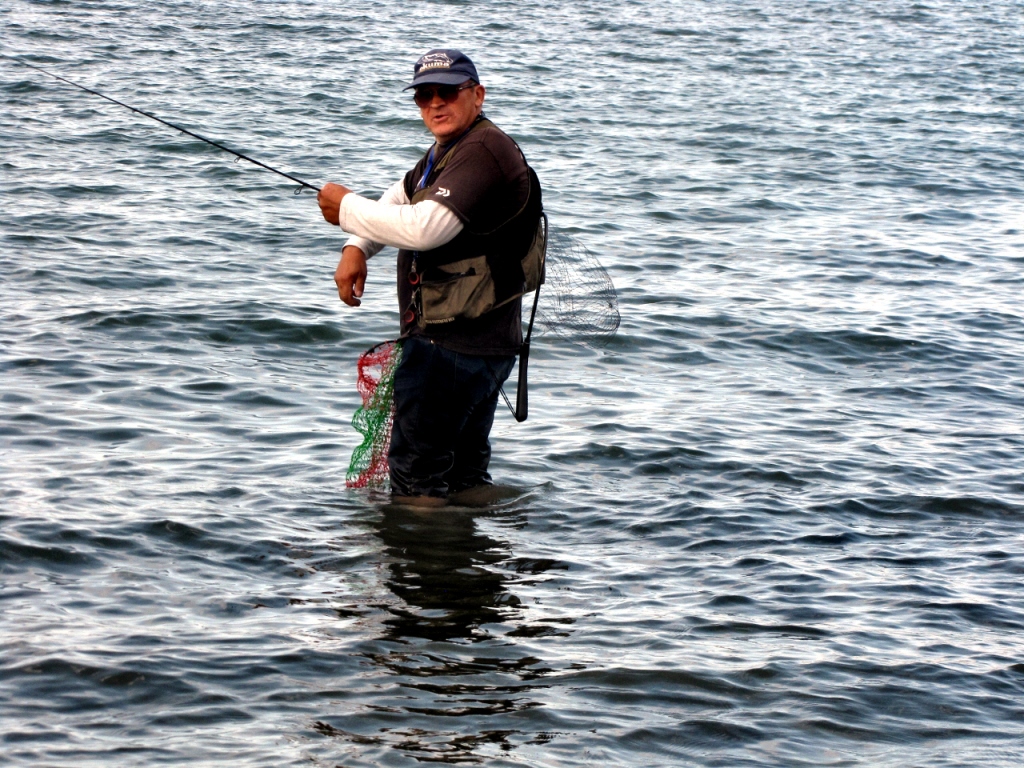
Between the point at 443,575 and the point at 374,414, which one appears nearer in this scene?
the point at 443,575

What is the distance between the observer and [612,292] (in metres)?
6.17

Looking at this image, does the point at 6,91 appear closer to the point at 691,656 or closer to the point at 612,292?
the point at 612,292

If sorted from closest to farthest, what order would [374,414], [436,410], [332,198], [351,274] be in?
[332,198] < [351,274] < [436,410] < [374,414]

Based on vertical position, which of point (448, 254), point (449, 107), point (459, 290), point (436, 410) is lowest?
point (436, 410)

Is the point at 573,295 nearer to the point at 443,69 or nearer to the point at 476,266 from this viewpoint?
the point at 476,266

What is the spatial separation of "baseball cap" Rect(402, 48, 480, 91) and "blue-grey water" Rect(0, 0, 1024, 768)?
1.88 m

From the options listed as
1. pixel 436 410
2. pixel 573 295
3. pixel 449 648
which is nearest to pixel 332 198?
pixel 436 410

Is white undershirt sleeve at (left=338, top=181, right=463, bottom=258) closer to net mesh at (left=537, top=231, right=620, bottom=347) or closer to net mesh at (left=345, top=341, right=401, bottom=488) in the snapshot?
net mesh at (left=345, top=341, right=401, bottom=488)

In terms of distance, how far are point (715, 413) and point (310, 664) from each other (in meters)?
3.83

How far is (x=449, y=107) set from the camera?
17.2ft

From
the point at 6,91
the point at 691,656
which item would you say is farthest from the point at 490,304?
the point at 6,91

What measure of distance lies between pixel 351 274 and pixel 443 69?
89 cm

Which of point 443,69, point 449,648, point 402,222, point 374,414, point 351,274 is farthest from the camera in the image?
point 374,414

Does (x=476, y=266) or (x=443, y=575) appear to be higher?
(x=476, y=266)
